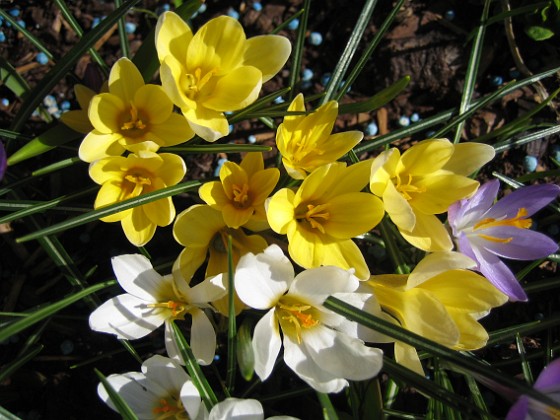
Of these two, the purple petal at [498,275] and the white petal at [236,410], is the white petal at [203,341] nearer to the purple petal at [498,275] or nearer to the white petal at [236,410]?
the white petal at [236,410]

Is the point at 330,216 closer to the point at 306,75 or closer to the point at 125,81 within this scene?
the point at 125,81

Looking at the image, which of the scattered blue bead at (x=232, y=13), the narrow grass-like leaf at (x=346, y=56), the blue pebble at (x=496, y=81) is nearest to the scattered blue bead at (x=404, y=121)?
the blue pebble at (x=496, y=81)

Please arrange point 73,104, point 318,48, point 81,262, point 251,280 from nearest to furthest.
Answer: point 251,280
point 81,262
point 73,104
point 318,48

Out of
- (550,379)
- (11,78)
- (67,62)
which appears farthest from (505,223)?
(11,78)

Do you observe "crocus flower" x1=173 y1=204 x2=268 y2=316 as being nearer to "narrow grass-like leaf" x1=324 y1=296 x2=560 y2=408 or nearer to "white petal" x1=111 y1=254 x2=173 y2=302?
"white petal" x1=111 y1=254 x2=173 y2=302

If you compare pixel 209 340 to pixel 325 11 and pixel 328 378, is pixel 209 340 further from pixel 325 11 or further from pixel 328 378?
pixel 325 11

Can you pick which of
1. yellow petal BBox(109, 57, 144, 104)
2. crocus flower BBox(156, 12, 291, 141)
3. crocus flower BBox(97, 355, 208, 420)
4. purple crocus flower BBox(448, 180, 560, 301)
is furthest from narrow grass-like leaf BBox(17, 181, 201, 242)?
purple crocus flower BBox(448, 180, 560, 301)

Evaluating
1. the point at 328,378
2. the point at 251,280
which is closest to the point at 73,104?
the point at 251,280
